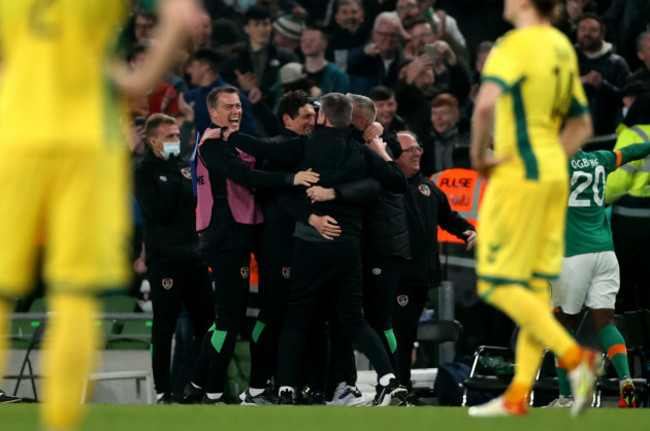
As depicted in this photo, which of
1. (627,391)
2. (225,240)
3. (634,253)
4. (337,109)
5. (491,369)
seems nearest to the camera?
(337,109)

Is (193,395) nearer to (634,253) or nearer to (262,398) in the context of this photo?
(262,398)

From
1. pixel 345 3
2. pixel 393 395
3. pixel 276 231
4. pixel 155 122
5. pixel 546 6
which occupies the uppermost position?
pixel 345 3

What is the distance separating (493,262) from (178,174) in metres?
4.38

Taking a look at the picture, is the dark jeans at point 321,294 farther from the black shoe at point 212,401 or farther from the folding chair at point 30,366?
A: the folding chair at point 30,366

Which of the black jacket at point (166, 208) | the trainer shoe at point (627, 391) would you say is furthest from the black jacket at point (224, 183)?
the trainer shoe at point (627, 391)

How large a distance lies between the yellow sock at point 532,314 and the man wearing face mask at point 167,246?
13.7ft

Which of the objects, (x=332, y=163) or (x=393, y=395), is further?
(x=332, y=163)

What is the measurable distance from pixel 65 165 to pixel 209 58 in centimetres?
943

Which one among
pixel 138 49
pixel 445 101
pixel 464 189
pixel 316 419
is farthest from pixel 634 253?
pixel 138 49

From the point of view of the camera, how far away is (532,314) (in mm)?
5891

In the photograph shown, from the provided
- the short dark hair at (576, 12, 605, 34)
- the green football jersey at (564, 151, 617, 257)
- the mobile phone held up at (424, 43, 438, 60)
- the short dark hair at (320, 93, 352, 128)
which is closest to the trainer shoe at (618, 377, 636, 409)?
the green football jersey at (564, 151, 617, 257)

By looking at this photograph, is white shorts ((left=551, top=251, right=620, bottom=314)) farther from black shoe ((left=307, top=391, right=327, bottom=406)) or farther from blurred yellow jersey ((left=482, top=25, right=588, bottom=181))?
blurred yellow jersey ((left=482, top=25, right=588, bottom=181))

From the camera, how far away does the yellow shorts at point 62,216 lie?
414 centimetres

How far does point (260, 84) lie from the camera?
47.4 ft
